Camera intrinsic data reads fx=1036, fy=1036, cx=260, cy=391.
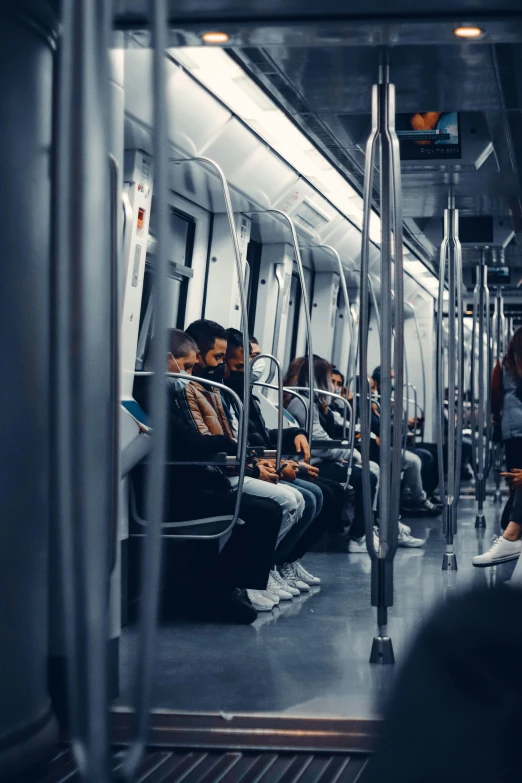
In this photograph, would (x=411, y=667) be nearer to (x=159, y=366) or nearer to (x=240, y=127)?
(x=159, y=366)

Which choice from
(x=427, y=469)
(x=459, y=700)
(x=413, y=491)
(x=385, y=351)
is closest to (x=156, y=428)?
(x=459, y=700)

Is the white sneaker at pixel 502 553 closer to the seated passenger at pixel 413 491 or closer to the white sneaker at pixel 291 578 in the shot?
the white sneaker at pixel 291 578

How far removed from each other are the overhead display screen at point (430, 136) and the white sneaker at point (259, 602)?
2.59 m

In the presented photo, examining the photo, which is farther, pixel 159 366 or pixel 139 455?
pixel 139 455

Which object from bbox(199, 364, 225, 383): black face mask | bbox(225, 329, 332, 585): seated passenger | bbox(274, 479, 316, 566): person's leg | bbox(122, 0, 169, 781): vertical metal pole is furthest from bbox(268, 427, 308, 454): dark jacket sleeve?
bbox(122, 0, 169, 781): vertical metal pole

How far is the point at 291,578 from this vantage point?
19.3 feet

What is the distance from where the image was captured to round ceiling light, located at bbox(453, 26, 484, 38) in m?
3.31

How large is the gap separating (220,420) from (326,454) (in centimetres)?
224

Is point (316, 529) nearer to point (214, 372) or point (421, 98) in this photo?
point (214, 372)

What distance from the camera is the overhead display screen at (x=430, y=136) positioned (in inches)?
232

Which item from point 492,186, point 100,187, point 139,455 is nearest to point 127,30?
A: point 139,455

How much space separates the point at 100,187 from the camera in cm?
145

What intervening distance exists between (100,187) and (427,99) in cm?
394

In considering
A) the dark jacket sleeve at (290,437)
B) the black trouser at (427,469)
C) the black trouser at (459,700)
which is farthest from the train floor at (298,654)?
the black trouser at (427,469)
